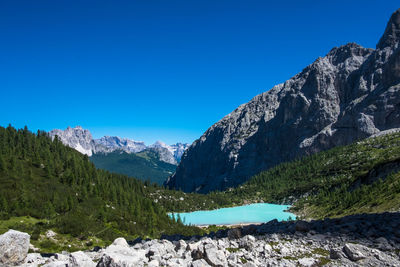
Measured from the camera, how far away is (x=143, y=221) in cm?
8400

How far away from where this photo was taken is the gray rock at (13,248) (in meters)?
15.9

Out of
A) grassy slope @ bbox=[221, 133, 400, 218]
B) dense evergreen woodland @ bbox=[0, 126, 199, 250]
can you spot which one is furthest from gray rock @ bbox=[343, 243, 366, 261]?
grassy slope @ bbox=[221, 133, 400, 218]

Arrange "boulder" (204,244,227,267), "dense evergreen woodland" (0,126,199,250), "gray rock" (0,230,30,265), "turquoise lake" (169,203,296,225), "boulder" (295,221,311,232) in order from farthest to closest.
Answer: "turquoise lake" (169,203,296,225), "dense evergreen woodland" (0,126,199,250), "boulder" (295,221,311,232), "gray rock" (0,230,30,265), "boulder" (204,244,227,267)

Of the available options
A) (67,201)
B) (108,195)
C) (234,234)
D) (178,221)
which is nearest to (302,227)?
(234,234)

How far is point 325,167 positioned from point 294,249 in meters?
173

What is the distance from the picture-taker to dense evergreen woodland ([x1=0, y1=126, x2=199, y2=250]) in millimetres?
59469

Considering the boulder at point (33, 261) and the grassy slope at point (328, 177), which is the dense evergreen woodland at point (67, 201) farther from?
the grassy slope at point (328, 177)

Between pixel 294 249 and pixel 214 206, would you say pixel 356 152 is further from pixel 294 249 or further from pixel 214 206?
pixel 294 249

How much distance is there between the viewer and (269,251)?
1811 centimetres

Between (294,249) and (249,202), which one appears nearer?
(294,249)

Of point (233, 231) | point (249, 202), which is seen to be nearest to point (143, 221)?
point (233, 231)

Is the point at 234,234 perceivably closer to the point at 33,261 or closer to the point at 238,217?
the point at 33,261

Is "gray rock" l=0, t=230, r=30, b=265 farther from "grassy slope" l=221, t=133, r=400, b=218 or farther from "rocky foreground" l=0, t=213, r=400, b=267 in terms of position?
"grassy slope" l=221, t=133, r=400, b=218

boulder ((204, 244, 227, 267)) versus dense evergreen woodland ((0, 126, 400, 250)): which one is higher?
dense evergreen woodland ((0, 126, 400, 250))
